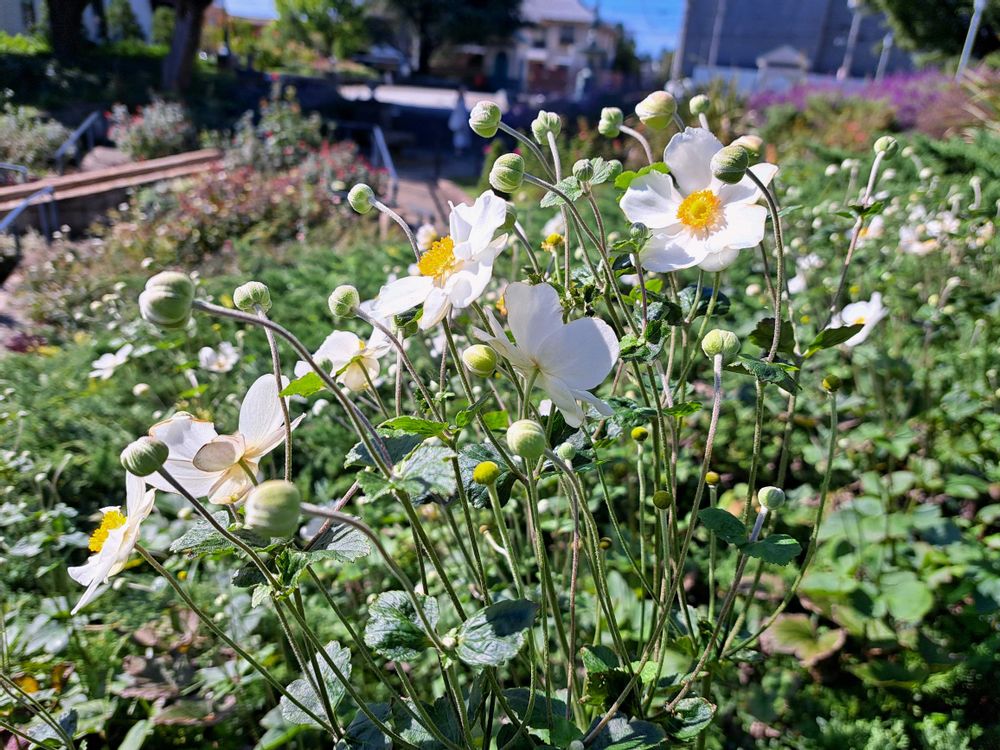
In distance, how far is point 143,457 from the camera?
64 centimetres

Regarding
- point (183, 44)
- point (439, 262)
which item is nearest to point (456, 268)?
point (439, 262)

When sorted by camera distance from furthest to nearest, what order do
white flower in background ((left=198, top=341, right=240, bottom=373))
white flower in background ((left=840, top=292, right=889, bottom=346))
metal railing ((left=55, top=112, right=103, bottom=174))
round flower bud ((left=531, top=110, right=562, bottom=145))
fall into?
1. metal railing ((left=55, top=112, right=103, bottom=174))
2. white flower in background ((left=198, top=341, right=240, bottom=373))
3. white flower in background ((left=840, top=292, right=889, bottom=346))
4. round flower bud ((left=531, top=110, right=562, bottom=145))

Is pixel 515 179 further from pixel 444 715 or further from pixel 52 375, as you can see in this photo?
pixel 52 375

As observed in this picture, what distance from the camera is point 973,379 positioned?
8.00 ft

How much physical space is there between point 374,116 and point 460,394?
12080 millimetres

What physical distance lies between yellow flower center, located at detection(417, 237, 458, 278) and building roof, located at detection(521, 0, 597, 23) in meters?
43.3

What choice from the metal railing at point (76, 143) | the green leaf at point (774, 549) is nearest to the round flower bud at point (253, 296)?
the green leaf at point (774, 549)

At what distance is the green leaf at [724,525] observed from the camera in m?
0.84

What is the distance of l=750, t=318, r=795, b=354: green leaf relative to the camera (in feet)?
3.21

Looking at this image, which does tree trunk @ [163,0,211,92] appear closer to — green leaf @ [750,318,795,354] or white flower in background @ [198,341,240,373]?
white flower in background @ [198,341,240,373]

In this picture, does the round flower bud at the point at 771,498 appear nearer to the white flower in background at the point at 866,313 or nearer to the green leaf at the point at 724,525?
the green leaf at the point at 724,525

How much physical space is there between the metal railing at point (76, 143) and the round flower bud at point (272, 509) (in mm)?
9398

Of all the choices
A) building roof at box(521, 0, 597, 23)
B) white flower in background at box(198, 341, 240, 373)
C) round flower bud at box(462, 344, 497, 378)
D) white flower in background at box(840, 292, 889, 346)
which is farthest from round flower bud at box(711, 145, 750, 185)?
building roof at box(521, 0, 597, 23)

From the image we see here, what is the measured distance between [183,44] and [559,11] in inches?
1329
